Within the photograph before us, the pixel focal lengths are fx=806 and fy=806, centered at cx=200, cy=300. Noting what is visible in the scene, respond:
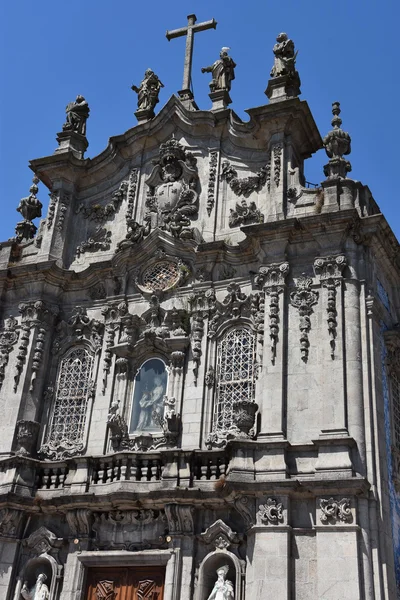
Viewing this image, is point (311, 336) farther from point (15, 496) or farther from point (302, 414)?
point (15, 496)

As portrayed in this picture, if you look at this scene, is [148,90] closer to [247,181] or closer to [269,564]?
[247,181]

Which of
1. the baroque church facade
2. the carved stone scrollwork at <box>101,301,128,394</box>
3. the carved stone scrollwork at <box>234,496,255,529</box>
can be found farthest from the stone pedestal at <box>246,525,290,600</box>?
the carved stone scrollwork at <box>101,301,128,394</box>

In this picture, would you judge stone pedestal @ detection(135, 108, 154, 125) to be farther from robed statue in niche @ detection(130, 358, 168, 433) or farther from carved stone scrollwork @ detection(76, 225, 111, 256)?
robed statue in niche @ detection(130, 358, 168, 433)

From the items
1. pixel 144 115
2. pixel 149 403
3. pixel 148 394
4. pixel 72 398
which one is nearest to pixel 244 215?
pixel 148 394

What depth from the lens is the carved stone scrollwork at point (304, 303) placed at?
16.5m

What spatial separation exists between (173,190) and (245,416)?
6.80 meters

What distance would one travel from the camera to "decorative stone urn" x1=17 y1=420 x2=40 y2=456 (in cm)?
1788

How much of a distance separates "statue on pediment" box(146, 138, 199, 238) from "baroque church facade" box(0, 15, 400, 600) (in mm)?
52

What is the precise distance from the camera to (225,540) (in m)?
15.4

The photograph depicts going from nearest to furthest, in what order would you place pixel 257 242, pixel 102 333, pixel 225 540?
pixel 225 540
pixel 257 242
pixel 102 333

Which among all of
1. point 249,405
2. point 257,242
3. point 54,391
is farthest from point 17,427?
point 257,242

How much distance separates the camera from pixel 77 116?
2283cm

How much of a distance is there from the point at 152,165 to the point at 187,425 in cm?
746

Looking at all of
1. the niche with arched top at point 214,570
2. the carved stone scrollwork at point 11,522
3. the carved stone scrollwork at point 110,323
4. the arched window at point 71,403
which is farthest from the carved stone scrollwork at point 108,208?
the niche with arched top at point 214,570
